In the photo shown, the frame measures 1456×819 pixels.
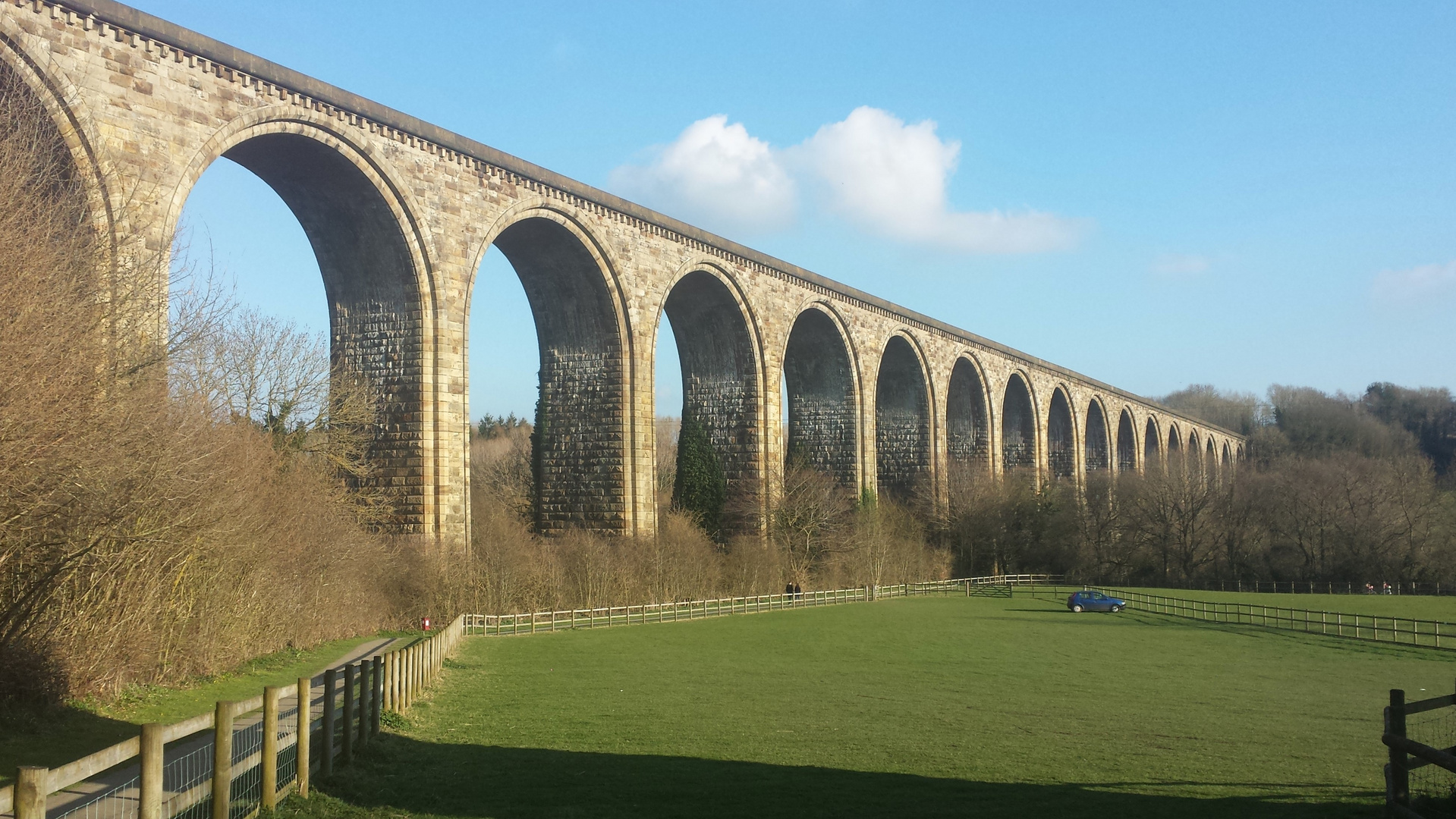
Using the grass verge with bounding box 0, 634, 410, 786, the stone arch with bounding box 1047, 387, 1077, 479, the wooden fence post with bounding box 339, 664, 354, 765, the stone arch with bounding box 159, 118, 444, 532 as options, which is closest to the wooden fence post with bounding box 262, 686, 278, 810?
the wooden fence post with bounding box 339, 664, 354, 765

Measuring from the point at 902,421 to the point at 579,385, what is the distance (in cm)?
2555

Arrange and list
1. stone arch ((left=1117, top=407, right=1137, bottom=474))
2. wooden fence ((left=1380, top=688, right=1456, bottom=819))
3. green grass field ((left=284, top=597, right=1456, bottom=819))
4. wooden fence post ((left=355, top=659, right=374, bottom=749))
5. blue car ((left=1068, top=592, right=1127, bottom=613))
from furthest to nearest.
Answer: stone arch ((left=1117, top=407, right=1137, bottom=474))
blue car ((left=1068, top=592, right=1127, bottom=613))
wooden fence post ((left=355, top=659, right=374, bottom=749))
green grass field ((left=284, top=597, right=1456, bottom=819))
wooden fence ((left=1380, top=688, right=1456, bottom=819))

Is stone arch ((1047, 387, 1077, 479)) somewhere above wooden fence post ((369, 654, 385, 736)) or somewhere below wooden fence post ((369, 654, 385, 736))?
above

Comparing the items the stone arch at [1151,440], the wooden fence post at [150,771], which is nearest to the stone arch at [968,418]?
the stone arch at [1151,440]

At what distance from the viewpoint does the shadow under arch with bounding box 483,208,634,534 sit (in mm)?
32781

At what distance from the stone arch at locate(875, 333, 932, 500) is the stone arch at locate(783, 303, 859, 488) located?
250 inches

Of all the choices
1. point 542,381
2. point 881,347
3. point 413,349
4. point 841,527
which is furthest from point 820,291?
point 413,349

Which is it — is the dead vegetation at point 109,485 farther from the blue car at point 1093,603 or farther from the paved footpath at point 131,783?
the blue car at point 1093,603

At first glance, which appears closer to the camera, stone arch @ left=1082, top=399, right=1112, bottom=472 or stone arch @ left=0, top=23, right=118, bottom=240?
stone arch @ left=0, top=23, right=118, bottom=240

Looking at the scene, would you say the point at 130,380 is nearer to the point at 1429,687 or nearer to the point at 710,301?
the point at 1429,687

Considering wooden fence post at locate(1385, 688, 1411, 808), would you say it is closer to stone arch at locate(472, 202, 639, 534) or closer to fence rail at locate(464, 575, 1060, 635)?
fence rail at locate(464, 575, 1060, 635)

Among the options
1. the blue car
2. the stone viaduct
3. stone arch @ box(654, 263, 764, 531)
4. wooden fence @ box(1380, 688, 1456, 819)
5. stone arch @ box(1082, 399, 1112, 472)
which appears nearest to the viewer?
wooden fence @ box(1380, 688, 1456, 819)

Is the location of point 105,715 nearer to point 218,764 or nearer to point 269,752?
point 269,752

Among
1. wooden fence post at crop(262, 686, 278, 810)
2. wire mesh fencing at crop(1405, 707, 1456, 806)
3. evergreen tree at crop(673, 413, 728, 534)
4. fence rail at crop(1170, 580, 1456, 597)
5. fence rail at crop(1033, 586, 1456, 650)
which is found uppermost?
evergreen tree at crop(673, 413, 728, 534)
